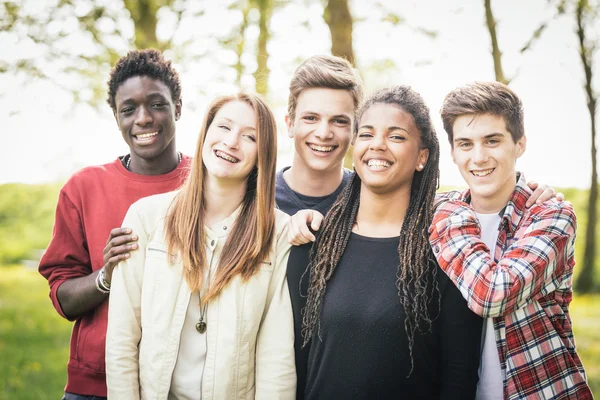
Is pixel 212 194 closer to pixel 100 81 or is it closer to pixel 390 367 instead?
pixel 390 367

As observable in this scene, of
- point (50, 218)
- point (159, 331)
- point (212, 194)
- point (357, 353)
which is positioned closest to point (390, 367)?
point (357, 353)

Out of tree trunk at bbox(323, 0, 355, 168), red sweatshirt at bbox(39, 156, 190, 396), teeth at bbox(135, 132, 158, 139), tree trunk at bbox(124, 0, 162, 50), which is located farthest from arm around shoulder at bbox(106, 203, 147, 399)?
tree trunk at bbox(124, 0, 162, 50)

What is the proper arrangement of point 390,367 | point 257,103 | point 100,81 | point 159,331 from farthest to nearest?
1. point 100,81
2. point 257,103
3. point 159,331
4. point 390,367

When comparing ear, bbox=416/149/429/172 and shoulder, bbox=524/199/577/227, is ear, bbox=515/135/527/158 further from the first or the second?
ear, bbox=416/149/429/172

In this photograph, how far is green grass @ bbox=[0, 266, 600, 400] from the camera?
585cm

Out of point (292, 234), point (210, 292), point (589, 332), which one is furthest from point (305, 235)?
point (589, 332)

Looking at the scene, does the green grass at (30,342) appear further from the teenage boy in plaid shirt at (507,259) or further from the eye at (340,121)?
the teenage boy in plaid shirt at (507,259)

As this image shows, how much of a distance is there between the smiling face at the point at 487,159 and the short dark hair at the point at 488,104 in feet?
0.10

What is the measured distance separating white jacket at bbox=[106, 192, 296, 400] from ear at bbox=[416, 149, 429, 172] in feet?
2.66

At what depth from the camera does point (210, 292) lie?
8.29 feet

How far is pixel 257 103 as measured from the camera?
2.78 metres

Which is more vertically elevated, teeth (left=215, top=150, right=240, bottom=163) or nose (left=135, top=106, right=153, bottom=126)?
nose (left=135, top=106, right=153, bottom=126)

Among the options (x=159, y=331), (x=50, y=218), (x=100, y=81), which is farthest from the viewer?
(x=50, y=218)

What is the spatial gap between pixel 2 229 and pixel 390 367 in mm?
8131
